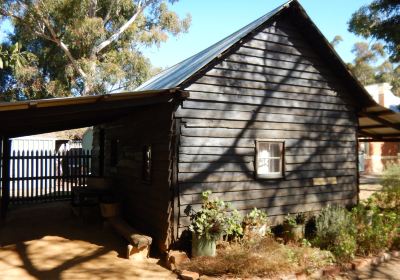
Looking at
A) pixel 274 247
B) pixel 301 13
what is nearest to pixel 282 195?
pixel 274 247

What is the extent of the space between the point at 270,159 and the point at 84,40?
21779 millimetres

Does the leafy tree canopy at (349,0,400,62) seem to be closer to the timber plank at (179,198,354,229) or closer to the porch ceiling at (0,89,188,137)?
the timber plank at (179,198,354,229)

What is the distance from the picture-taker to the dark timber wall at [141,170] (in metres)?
7.93

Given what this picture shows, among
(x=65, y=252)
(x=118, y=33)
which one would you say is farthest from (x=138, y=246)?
(x=118, y=33)

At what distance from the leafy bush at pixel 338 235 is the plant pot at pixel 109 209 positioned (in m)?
5.45

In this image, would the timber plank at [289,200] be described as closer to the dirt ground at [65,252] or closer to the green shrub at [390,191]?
the dirt ground at [65,252]

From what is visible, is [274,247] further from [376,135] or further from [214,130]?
[376,135]

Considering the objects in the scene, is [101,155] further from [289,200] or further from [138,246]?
[289,200]

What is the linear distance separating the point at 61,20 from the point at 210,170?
22725 millimetres

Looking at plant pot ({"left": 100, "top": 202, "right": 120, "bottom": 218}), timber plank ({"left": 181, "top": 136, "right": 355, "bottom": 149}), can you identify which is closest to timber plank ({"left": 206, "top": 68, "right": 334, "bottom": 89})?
timber plank ({"left": 181, "top": 136, "right": 355, "bottom": 149})

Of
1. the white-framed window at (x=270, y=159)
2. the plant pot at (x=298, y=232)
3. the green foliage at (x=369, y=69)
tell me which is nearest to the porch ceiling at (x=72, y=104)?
the white-framed window at (x=270, y=159)

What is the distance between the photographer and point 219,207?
795 cm

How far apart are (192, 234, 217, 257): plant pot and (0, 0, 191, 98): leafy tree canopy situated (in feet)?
71.4

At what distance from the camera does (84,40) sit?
26.8 metres
